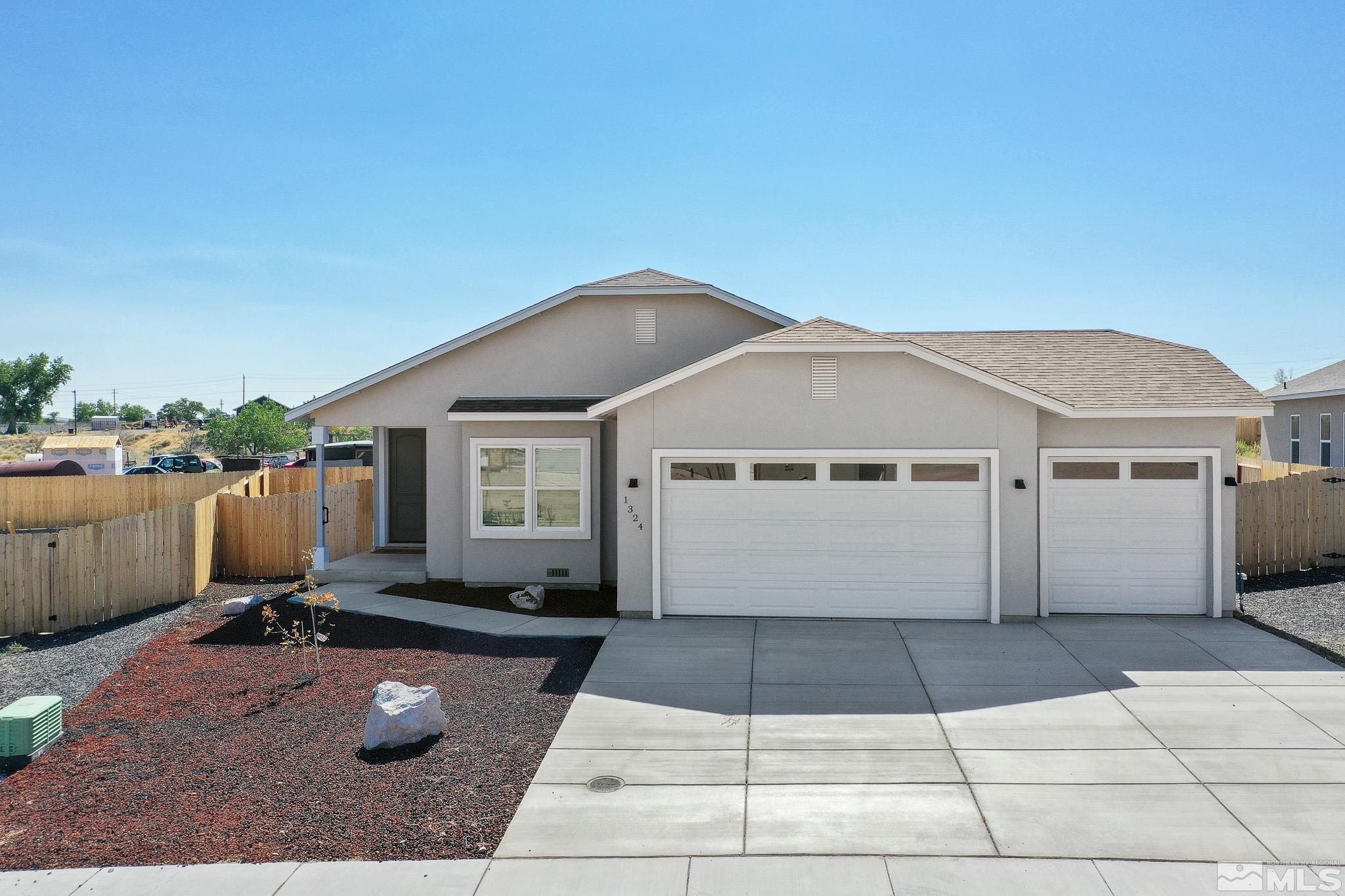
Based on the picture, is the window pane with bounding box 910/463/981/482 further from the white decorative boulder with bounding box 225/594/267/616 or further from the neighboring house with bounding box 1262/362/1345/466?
the neighboring house with bounding box 1262/362/1345/466

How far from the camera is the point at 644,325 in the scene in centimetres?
1320

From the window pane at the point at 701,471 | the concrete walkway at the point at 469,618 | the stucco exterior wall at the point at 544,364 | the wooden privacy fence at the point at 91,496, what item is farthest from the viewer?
the wooden privacy fence at the point at 91,496

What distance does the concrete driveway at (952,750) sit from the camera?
5.21 meters

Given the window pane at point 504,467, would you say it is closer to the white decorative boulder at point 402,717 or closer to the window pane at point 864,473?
the window pane at point 864,473

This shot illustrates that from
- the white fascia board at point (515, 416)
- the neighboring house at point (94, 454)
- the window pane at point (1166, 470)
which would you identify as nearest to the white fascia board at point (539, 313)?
the white fascia board at point (515, 416)

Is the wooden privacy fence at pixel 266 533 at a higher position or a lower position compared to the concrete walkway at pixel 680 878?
higher

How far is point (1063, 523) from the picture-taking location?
35.5ft

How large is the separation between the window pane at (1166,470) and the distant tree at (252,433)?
1861 inches

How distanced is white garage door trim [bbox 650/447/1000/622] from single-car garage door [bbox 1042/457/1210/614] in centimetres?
83

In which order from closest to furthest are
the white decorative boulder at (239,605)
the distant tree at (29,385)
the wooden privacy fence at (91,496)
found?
1. the white decorative boulder at (239,605)
2. the wooden privacy fence at (91,496)
3. the distant tree at (29,385)

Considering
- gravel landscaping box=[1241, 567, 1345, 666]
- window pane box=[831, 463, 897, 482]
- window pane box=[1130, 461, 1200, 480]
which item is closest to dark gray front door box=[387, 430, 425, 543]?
window pane box=[831, 463, 897, 482]

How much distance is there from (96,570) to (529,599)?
6121 mm
